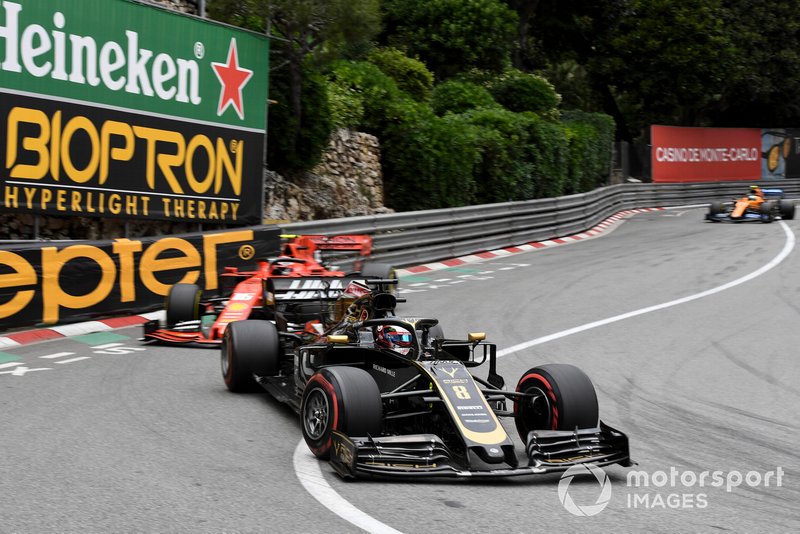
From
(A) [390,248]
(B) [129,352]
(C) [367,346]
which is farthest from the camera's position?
(A) [390,248]

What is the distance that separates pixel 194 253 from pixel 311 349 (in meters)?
6.69

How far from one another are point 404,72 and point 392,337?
20.8 meters

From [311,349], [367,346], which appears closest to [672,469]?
[367,346]

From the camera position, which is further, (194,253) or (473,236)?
(473,236)

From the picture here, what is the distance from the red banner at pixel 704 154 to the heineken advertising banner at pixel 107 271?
89.5ft

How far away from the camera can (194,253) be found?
1392 centimetres

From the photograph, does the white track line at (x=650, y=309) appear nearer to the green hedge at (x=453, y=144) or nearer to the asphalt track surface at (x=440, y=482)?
the asphalt track surface at (x=440, y=482)

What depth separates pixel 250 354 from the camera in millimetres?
8469

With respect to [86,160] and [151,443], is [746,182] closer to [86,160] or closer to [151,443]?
[86,160]

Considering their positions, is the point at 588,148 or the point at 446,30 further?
the point at 446,30

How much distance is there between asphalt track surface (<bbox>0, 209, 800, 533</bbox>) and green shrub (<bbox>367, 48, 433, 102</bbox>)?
44.0 ft

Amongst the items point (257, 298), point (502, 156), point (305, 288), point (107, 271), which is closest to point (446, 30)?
point (502, 156)

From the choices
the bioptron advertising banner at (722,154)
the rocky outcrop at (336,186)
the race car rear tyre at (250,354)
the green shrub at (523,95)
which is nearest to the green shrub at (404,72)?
the green shrub at (523,95)

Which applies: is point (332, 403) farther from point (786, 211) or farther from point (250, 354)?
point (786, 211)
